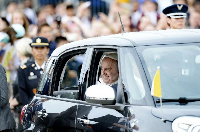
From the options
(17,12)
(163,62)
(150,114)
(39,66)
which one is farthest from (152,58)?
(17,12)

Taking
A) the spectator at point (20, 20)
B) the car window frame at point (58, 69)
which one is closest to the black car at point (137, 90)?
the car window frame at point (58, 69)

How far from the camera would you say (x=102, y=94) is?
7.00 metres

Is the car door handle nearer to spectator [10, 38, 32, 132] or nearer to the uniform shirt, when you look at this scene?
the uniform shirt

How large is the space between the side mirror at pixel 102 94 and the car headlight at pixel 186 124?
0.76 m

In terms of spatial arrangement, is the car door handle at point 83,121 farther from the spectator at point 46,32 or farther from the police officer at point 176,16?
the spectator at point 46,32

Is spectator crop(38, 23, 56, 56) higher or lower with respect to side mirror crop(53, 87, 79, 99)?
higher

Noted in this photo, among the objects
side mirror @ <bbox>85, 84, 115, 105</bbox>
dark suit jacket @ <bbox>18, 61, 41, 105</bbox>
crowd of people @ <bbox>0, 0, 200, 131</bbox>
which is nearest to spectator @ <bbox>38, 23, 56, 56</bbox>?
crowd of people @ <bbox>0, 0, 200, 131</bbox>

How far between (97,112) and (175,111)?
3.30ft

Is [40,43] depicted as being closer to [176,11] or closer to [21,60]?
[21,60]

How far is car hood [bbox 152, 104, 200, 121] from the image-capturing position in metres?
6.50

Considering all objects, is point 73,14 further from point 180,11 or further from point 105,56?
point 105,56

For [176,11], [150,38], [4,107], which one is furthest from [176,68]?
[176,11]

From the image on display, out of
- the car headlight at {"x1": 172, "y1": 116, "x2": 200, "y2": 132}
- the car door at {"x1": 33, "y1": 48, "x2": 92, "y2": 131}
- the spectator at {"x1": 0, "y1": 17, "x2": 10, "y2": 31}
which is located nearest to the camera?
the car headlight at {"x1": 172, "y1": 116, "x2": 200, "y2": 132}

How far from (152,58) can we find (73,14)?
11.1 meters
